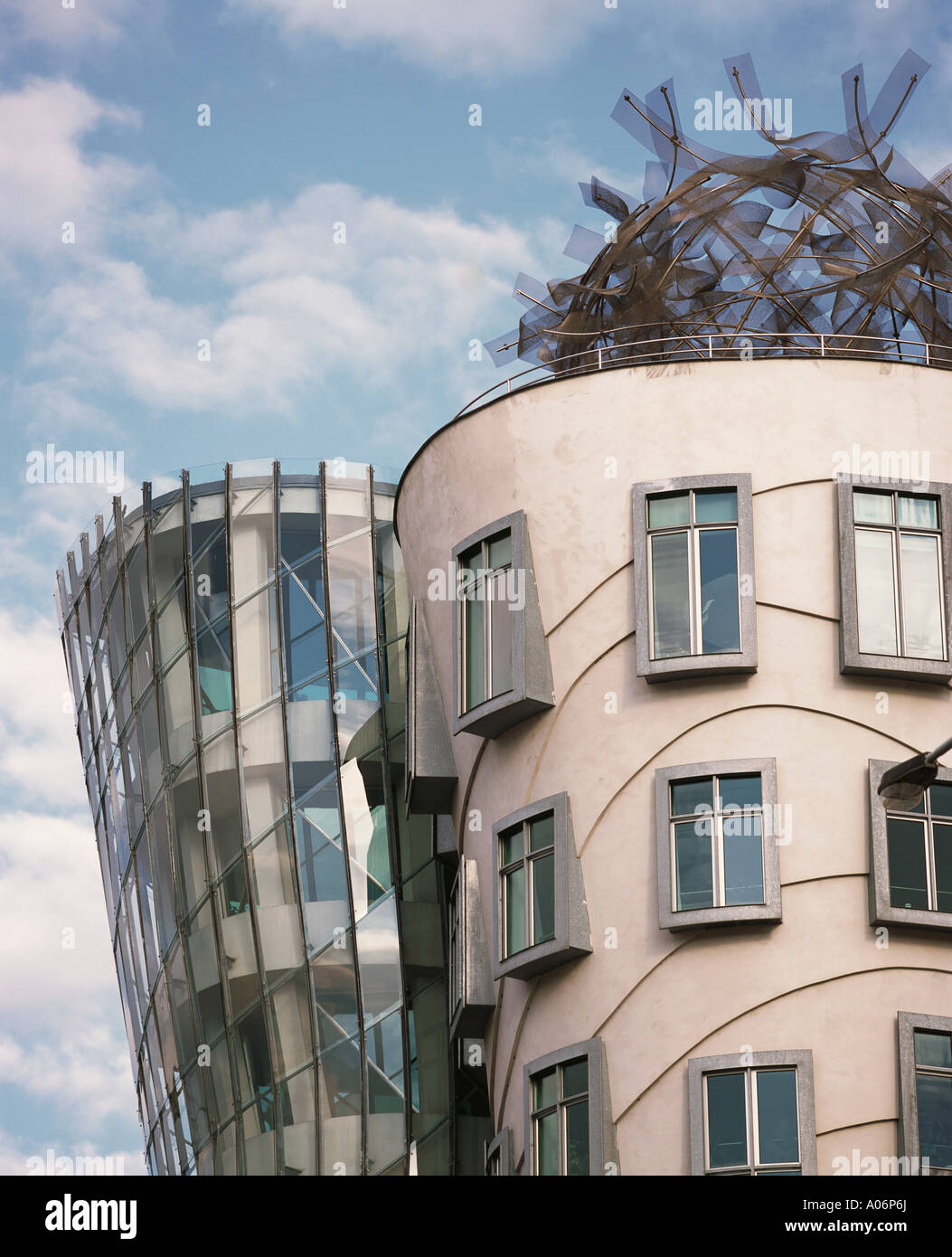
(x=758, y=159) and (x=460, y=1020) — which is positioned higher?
(x=758, y=159)

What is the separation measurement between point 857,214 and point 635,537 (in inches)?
281

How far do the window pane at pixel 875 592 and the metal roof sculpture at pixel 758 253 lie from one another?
4651 mm

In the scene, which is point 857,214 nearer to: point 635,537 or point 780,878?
point 635,537

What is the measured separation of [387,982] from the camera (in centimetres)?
3198

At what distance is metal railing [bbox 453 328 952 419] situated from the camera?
24562 mm

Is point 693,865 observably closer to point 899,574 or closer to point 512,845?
point 512,845

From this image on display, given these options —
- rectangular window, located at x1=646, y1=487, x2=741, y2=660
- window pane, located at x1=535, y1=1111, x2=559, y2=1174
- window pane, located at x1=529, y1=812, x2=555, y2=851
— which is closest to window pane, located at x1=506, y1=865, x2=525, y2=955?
window pane, located at x1=529, y1=812, x2=555, y2=851

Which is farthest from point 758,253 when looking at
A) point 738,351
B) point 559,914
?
point 559,914

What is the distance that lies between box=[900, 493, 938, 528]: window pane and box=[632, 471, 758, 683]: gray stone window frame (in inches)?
70.8

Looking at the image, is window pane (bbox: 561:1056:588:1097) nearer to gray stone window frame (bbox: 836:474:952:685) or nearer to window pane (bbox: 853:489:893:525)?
gray stone window frame (bbox: 836:474:952:685)
